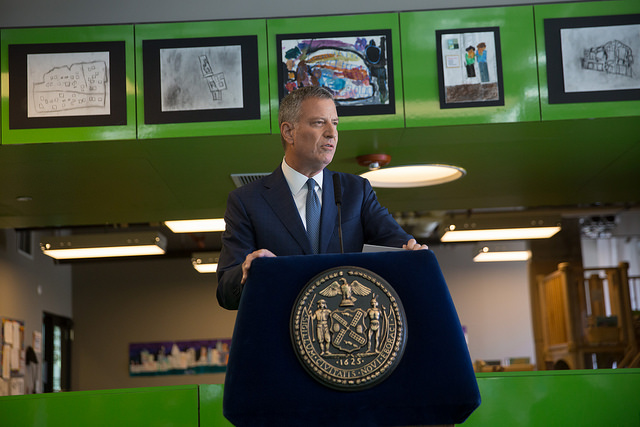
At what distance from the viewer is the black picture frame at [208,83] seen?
353cm

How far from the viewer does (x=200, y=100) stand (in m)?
3.55

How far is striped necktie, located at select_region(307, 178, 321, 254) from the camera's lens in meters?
1.84

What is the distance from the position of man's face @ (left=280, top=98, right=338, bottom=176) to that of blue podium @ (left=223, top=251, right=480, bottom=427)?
48cm

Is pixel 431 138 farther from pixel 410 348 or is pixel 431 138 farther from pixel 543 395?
pixel 410 348

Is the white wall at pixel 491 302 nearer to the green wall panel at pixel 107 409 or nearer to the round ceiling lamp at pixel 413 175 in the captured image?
the round ceiling lamp at pixel 413 175

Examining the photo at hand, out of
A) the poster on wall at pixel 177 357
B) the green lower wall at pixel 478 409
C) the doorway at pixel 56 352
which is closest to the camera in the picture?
the green lower wall at pixel 478 409

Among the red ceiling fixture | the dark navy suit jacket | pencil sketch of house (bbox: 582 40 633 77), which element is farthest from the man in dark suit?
pencil sketch of house (bbox: 582 40 633 77)

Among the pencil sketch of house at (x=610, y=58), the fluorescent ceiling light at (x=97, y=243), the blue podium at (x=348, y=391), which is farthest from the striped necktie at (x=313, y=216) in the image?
the fluorescent ceiling light at (x=97, y=243)

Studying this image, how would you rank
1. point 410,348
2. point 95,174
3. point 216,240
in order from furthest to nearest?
point 216,240
point 95,174
point 410,348

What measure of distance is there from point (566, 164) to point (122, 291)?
27.1 feet

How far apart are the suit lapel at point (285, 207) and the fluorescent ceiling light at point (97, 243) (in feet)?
14.3

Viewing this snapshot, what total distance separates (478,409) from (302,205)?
1.94 metres

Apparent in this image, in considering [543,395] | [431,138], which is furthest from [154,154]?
[543,395]

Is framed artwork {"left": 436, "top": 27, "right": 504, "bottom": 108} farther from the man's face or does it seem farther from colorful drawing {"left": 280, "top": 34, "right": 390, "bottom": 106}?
the man's face
